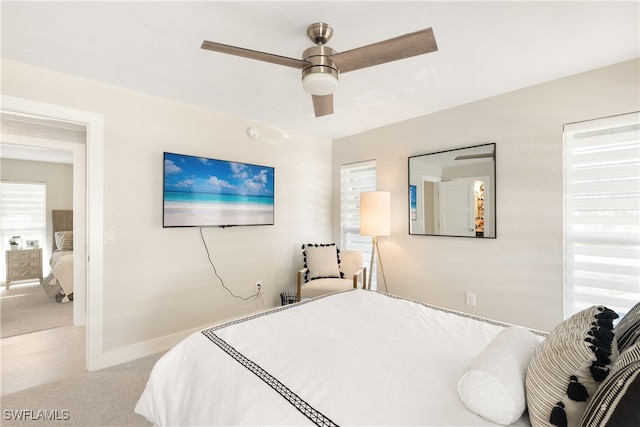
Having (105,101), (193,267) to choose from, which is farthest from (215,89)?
(193,267)

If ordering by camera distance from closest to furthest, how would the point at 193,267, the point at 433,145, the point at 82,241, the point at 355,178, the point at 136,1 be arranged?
the point at 136,1 → the point at 193,267 → the point at 433,145 → the point at 82,241 → the point at 355,178

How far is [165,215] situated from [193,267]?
24.8 inches

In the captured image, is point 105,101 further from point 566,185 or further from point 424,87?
point 566,185

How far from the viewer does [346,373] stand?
121cm

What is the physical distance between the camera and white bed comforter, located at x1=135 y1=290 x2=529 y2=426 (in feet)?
3.29

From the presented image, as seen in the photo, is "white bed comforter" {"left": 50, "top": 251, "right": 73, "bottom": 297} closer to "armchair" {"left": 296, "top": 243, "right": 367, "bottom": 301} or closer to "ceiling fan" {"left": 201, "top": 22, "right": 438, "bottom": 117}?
"armchair" {"left": 296, "top": 243, "right": 367, "bottom": 301}

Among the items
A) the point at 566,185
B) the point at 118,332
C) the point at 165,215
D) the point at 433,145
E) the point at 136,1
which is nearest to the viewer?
the point at 136,1

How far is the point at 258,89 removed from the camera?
264 cm

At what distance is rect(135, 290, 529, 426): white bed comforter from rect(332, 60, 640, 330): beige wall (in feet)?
3.96

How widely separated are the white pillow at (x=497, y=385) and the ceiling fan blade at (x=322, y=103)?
1.72 m

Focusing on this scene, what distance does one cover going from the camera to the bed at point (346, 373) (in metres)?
0.97

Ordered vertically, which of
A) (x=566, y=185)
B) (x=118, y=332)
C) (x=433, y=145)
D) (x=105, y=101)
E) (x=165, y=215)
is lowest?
(x=118, y=332)

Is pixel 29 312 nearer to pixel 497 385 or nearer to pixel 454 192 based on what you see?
pixel 497 385

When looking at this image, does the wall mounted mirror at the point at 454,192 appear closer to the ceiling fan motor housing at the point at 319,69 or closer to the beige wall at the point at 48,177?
the ceiling fan motor housing at the point at 319,69
